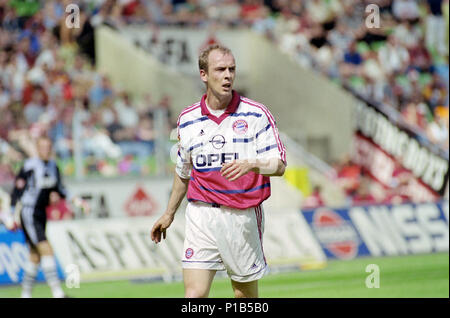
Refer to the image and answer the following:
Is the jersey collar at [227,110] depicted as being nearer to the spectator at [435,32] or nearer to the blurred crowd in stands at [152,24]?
the blurred crowd in stands at [152,24]

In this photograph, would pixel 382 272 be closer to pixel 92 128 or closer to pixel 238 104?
pixel 92 128

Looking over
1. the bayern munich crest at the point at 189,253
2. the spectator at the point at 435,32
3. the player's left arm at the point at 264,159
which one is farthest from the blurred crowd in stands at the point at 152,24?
the bayern munich crest at the point at 189,253

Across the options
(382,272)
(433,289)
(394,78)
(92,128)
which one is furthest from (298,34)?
(433,289)

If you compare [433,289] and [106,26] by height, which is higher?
[106,26]

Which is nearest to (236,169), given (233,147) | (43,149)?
(233,147)

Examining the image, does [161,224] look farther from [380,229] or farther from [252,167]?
[380,229]

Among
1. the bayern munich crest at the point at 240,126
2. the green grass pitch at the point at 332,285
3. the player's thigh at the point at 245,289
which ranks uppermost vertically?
the bayern munich crest at the point at 240,126

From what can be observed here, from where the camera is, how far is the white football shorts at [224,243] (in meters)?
6.77

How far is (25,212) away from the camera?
12359 millimetres

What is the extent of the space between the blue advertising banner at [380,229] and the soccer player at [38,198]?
4789 mm

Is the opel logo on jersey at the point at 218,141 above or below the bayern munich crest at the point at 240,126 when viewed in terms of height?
below

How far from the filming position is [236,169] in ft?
20.3
